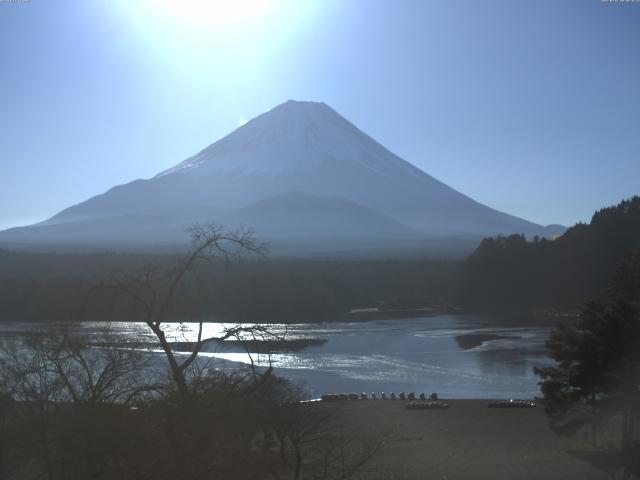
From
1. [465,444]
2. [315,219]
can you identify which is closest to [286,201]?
[315,219]

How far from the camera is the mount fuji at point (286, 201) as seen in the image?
276 ft

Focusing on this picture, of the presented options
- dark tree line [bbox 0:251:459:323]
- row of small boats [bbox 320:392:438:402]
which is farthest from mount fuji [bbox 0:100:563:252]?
row of small boats [bbox 320:392:438:402]

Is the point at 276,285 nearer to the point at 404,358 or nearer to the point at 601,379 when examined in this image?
the point at 404,358

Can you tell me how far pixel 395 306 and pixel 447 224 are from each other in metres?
59.1

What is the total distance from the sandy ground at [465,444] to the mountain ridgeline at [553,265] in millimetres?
22765

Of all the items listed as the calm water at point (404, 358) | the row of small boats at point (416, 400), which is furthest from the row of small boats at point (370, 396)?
the calm water at point (404, 358)

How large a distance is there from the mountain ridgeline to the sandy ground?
2276cm

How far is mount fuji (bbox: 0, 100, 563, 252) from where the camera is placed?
8425 centimetres

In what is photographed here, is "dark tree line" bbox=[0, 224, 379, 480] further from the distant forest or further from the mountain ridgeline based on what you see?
the mountain ridgeline

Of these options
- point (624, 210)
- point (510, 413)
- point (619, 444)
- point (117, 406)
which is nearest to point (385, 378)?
point (510, 413)

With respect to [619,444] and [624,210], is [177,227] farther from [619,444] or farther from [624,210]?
[619,444]

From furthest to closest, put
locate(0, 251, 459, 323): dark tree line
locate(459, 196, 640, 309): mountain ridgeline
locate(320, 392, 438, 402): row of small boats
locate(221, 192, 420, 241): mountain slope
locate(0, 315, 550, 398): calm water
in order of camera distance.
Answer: locate(221, 192, 420, 241): mountain slope
locate(459, 196, 640, 309): mountain ridgeline
locate(0, 251, 459, 323): dark tree line
locate(0, 315, 550, 398): calm water
locate(320, 392, 438, 402): row of small boats

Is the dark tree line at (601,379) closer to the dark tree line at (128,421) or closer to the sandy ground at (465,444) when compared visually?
the sandy ground at (465,444)

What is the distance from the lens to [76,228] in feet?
279
